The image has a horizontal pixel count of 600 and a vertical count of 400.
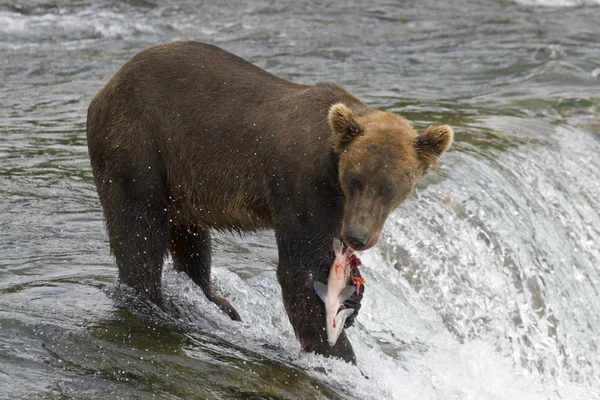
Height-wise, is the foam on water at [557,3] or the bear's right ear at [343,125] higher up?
the bear's right ear at [343,125]

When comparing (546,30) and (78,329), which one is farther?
(546,30)

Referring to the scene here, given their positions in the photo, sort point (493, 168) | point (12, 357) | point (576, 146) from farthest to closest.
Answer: point (576, 146)
point (493, 168)
point (12, 357)

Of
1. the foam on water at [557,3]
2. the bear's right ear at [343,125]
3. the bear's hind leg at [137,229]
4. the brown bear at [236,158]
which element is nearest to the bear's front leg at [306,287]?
the brown bear at [236,158]

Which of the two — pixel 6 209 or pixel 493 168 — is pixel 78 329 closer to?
pixel 6 209

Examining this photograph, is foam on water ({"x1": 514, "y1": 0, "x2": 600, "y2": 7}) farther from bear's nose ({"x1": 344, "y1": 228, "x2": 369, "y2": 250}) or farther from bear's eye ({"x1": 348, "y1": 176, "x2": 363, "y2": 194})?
bear's nose ({"x1": 344, "y1": 228, "x2": 369, "y2": 250})

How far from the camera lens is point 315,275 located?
5320mm

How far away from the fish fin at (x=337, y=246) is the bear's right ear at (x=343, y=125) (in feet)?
1.44

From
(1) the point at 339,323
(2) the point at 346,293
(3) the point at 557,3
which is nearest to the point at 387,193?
(2) the point at 346,293

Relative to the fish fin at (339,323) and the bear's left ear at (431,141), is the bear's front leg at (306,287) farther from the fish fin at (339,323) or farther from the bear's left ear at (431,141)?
the bear's left ear at (431,141)

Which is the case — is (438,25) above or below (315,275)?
below

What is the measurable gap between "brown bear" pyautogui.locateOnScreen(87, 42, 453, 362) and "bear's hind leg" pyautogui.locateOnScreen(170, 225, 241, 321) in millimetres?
126

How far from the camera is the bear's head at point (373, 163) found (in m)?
4.86

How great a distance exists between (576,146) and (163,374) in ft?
22.4

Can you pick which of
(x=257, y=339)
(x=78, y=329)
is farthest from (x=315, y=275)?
(x=78, y=329)
